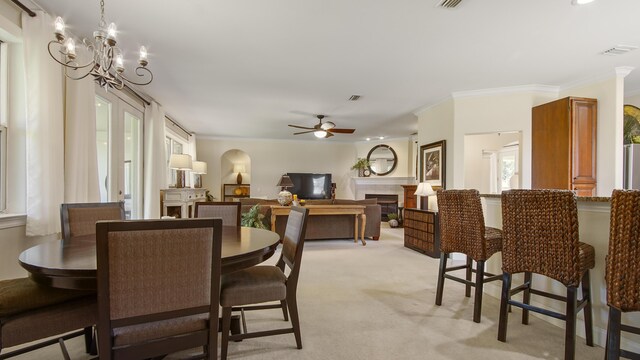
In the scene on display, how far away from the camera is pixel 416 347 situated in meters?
2.03

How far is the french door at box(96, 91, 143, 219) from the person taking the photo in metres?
3.91

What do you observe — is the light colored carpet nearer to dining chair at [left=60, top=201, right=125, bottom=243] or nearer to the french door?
dining chair at [left=60, top=201, right=125, bottom=243]

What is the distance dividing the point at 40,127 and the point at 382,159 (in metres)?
7.89

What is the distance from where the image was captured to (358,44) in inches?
121

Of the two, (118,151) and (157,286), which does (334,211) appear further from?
(157,286)

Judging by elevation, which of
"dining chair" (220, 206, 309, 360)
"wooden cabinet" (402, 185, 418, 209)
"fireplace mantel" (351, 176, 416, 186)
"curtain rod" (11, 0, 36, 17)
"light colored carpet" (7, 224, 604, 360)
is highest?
"curtain rod" (11, 0, 36, 17)

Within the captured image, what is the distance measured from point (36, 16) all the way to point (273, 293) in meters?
2.83

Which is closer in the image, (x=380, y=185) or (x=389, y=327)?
(x=389, y=327)

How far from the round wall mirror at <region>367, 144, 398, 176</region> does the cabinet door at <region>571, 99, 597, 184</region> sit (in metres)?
5.17

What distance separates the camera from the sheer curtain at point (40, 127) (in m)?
2.38

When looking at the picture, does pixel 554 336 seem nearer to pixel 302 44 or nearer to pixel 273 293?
pixel 273 293

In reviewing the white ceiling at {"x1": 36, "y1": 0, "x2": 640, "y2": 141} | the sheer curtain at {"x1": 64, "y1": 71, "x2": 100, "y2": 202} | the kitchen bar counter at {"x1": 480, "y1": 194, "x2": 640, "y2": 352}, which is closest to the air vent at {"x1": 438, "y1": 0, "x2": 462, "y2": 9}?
the white ceiling at {"x1": 36, "y1": 0, "x2": 640, "y2": 141}

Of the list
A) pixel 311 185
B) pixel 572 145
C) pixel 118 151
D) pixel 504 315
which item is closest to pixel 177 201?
pixel 118 151

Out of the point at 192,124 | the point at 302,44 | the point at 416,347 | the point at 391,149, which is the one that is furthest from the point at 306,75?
the point at 391,149
